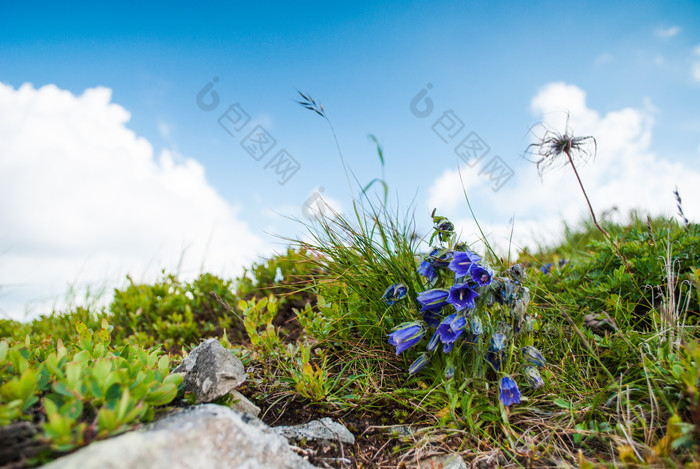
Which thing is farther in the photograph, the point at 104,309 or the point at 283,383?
the point at 104,309

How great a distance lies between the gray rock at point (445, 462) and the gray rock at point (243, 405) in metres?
1.10

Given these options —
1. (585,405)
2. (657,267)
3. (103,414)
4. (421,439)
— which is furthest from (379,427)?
(657,267)

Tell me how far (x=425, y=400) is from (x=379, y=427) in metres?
0.35

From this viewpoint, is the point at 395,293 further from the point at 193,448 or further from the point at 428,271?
the point at 193,448

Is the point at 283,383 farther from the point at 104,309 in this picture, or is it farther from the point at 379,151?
the point at 104,309

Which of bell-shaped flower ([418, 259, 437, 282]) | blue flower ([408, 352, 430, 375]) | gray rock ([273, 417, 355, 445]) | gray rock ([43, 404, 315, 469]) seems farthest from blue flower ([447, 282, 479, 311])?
gray rock ([43, 404, 315, 469])

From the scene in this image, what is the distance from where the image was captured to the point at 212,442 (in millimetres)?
1903

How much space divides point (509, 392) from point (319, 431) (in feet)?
3.86

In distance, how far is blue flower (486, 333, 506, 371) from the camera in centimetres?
255

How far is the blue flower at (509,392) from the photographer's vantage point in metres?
2.53

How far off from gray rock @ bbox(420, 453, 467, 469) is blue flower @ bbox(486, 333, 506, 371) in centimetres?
60

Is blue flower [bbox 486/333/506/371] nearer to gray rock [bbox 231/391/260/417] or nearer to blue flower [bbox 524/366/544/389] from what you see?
blue flower [bbox 524/366/544/389]

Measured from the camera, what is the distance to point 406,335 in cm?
268

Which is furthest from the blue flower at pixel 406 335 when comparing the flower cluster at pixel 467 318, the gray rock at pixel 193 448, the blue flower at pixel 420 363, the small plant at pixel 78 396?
the small plant at pixel 78 396
